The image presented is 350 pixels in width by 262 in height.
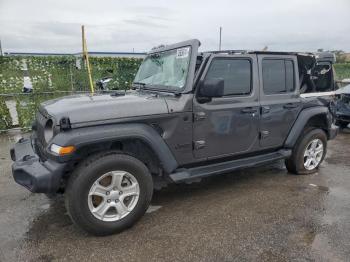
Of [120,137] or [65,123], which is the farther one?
[120,137]

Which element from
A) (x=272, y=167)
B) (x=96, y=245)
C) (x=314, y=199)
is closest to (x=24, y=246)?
(x=96, y=245)

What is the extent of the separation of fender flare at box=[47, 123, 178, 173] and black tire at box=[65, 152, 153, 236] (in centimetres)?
19

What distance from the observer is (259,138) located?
4445 mm

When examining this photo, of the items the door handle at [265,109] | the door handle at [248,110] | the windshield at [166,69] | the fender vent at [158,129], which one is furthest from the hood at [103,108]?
the door handle at [265,109]

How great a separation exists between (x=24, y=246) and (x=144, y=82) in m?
2.56

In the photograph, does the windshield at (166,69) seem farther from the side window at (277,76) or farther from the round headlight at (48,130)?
the round headlight at (48,130)

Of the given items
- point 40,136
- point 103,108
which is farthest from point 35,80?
point 103,108

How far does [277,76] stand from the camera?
15.1 feet

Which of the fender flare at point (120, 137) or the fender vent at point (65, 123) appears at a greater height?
the fender vent at point (65, 123)

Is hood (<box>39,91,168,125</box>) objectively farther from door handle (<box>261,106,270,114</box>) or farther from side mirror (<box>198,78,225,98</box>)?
door handle (<box>261,106,270,114</box>)

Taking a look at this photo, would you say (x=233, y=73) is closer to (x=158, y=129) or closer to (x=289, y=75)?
(x=289, y=75)

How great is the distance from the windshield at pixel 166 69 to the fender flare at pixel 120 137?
2.47 ft

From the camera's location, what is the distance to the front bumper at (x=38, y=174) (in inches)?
119

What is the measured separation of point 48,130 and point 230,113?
215 cm
